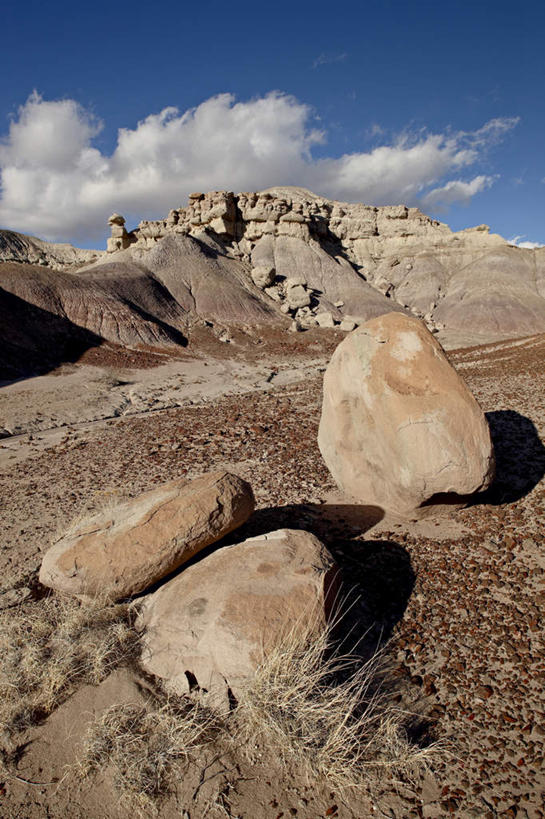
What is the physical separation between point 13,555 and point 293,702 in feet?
14.4

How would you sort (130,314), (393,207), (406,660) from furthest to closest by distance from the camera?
(393,207) < (130,314) < (406,660)

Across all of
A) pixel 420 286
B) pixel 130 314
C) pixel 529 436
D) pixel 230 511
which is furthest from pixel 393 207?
pixel 230 511

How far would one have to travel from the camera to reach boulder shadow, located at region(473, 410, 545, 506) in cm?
671

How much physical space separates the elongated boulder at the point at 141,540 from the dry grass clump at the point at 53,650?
0.21 m

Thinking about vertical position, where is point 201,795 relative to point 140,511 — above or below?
below

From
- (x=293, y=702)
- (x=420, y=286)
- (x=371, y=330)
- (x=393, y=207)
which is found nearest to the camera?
(x=293, y=702)

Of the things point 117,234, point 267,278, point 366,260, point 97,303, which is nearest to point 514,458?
point 97,303

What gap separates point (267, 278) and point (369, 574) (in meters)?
38.7

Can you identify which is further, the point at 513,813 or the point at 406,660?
the point at 406,660

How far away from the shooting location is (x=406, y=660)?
401 centimetres

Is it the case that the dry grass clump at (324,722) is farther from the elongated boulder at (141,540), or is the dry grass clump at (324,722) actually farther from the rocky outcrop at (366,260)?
the rocky outcrop at (366,260)

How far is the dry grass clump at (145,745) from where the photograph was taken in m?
2.74

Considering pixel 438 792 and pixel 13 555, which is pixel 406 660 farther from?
pixel 13 555

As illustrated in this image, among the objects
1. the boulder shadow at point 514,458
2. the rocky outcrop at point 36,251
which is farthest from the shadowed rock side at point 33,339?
the rocky outcrop at point 36,251
